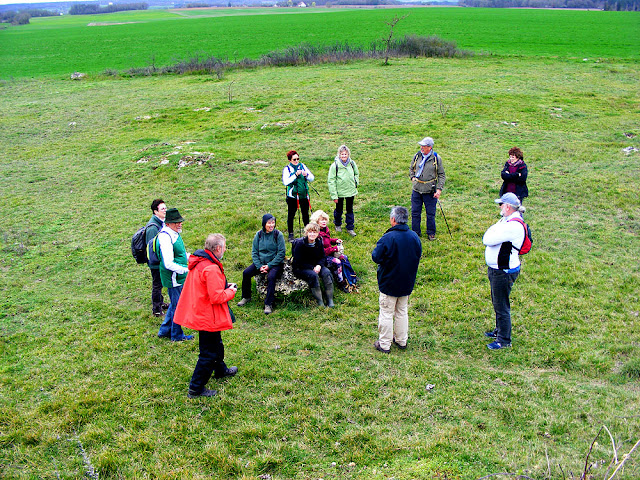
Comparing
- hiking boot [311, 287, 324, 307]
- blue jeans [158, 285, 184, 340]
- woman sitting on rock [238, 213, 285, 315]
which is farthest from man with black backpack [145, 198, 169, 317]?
hiking boot [311, 287, 324, 307]

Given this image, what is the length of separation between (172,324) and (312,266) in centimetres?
283

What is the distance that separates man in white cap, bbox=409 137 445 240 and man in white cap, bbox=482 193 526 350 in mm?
3404

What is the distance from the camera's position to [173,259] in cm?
739

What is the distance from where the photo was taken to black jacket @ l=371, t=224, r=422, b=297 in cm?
678

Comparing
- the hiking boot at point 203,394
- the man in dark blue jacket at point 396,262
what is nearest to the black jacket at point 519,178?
the man in dark blue jacket at point 396,262

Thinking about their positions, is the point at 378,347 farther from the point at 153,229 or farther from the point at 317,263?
the point at 153,229

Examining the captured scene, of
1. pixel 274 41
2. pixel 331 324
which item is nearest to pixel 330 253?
pixel 331 324

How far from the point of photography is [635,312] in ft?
26.5

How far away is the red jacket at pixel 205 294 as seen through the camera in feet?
19.0

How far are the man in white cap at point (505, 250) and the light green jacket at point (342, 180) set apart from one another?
14.9 feet

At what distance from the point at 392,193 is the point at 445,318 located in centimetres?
624

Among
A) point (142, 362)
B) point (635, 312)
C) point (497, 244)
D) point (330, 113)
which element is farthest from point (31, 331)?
point (330, 113)

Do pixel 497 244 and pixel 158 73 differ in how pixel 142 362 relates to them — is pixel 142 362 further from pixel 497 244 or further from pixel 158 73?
pixel 158 73

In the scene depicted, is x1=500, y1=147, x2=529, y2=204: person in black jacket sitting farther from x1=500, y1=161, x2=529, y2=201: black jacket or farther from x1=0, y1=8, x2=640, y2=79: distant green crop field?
x1=0, y1=8, x2=640, y2=79: distant green crop field
